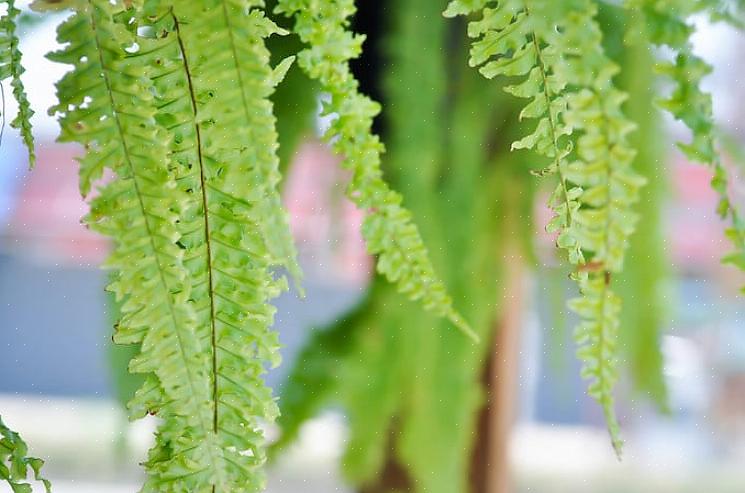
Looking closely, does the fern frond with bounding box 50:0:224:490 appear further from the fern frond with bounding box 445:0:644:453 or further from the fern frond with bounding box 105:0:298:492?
the fern frond with bounding box 445:0:644:453

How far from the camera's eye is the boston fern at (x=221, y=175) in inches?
11.0

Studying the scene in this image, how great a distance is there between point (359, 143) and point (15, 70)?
0.15 m

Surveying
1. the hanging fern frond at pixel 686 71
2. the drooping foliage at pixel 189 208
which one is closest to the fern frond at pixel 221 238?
the drooping foliage at pixel 189 208

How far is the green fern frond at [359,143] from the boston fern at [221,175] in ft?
0.10

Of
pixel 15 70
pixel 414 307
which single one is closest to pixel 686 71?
pixel 15 70

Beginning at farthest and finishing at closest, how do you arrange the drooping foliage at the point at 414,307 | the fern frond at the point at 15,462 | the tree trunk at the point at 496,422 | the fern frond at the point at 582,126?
the tree trunk at the point at 496,422
the drooping foliage at the point at 414,307
the fern frond at the point at 15,462
the fern frond at the point at 582,126

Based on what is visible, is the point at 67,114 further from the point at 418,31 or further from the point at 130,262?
the point at 418,31

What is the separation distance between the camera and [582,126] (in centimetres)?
27

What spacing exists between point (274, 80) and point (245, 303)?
0.09m

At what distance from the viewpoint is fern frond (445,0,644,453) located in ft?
0.85

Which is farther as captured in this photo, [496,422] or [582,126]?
[496,422]

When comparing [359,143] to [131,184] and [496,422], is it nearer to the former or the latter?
[131,184]

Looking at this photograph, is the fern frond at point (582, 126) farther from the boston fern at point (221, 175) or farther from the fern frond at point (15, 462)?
the fern frond at point (15, 462)

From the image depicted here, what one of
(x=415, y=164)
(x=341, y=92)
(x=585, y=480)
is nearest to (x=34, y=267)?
(x=585, y=480)
